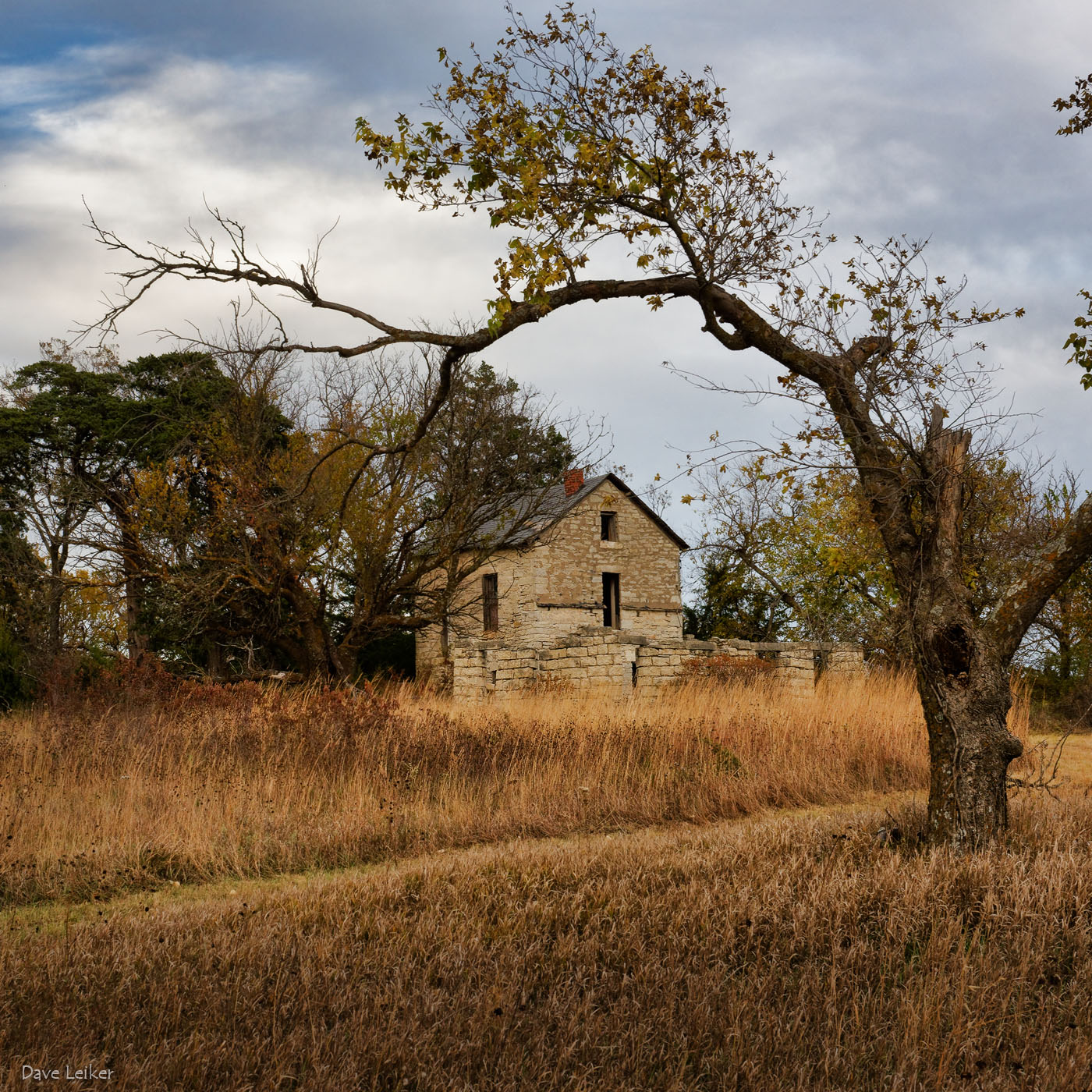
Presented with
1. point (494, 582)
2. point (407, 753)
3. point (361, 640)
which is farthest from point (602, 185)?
point (494, 582)

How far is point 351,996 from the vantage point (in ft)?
12.3

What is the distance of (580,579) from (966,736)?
23.0m

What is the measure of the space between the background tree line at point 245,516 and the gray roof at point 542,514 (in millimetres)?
315

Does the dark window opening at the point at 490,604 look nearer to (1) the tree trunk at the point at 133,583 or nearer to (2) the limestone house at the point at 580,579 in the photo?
(2) the limestone house at the point at 580,579

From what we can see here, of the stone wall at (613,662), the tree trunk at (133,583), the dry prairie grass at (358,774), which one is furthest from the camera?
the tree trunk at (133,583)

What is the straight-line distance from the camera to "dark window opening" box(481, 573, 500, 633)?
29859 mm

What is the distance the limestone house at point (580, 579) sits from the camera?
2822cm

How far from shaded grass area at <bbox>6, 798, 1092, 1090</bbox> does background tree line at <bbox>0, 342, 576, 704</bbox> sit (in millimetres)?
14168

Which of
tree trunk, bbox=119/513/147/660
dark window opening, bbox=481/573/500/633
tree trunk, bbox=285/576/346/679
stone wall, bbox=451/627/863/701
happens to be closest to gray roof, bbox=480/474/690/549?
dark window opening, bbox=481/573/500/633

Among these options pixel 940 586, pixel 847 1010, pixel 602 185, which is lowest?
pixel 847 1010

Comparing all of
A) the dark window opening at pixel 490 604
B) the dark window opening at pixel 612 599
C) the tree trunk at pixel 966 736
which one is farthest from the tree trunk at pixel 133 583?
the tree trunk at pixel 966 736

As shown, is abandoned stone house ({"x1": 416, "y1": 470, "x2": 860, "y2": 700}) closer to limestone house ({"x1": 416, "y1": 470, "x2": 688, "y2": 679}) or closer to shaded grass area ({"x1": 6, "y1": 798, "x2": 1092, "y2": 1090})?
limestone house ({"x1": 416, "y1": 470, "x2": 688, "y2": 679})

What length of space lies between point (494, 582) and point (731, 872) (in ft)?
80.7

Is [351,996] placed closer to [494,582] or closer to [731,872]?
[731,872]
